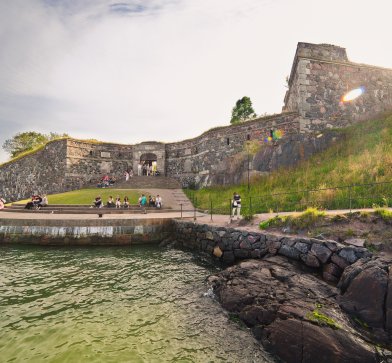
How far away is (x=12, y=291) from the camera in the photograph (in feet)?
22.3

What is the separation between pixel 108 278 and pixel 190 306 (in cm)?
Result: 324

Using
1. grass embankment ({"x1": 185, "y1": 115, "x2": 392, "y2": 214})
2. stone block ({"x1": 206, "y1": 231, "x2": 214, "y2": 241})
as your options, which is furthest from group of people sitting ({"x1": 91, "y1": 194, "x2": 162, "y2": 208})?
stone block ({"x1": 206, "y1": 231, "x2": 214, "y2": 241})

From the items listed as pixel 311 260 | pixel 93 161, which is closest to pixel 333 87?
pixel 311 260

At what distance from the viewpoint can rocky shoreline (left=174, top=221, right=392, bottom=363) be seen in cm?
424

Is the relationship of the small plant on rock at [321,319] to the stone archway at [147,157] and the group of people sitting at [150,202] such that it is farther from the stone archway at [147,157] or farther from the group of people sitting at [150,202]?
the stone archway at [147,157]

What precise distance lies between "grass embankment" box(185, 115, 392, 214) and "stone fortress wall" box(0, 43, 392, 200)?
1.44m

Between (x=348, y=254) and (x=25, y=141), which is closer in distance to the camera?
(x=348, y=254)

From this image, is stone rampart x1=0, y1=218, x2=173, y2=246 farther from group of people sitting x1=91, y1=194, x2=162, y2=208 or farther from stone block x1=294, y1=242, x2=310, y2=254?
stone block x1=294, y1=242, x2=310, y2=254

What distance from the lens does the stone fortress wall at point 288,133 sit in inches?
742

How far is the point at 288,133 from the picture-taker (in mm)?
19359

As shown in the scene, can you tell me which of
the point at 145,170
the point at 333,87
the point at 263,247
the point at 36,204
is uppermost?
the point at 333,87

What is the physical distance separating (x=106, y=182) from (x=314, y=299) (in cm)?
2605

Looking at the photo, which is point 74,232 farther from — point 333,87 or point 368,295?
point 333,87

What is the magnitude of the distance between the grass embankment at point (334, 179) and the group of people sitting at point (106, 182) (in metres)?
12.1
